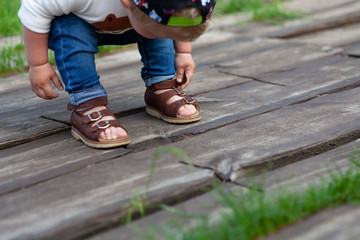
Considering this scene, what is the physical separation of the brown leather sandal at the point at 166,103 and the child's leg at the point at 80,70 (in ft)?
0.64

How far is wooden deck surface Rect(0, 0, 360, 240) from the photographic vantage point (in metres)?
1.25

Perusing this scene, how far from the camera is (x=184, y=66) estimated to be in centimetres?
205

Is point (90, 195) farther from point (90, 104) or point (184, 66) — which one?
point (184, 66)

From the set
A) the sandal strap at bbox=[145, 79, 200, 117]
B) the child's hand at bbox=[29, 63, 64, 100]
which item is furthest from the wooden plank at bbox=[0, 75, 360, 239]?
the child's hand at bbox=[29, 63, 64, 100]

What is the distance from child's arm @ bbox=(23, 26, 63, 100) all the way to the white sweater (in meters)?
0.03

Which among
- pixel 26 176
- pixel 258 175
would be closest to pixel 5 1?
pixel 26 176

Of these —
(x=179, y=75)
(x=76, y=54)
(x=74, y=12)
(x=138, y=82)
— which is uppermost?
(x=74, y=12)

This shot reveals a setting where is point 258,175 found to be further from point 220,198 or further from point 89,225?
point 89,225

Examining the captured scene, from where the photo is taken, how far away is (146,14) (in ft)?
5.31

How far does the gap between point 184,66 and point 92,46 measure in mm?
351

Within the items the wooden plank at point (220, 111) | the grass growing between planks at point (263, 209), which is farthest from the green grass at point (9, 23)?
the grass growing between planks at point (263, 209)

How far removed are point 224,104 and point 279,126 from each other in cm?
35

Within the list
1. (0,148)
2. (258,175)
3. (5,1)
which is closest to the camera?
(258,175)

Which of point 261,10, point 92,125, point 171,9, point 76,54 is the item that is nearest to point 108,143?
point 92,125
